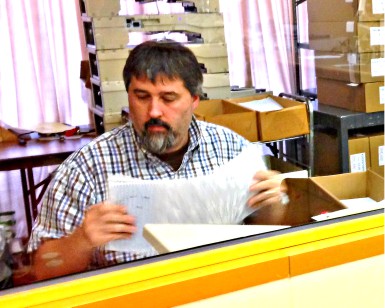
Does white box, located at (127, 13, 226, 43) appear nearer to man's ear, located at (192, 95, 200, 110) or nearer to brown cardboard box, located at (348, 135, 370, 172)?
man's ear, located at (192, 95, 200, 110)

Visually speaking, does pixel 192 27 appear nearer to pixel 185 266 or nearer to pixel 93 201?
pixel 93 201

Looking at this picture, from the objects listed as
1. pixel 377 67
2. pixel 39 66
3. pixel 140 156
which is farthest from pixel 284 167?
pixel 377 67

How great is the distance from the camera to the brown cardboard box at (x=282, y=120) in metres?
1.84

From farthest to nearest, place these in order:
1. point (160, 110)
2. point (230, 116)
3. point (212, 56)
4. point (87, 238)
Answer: point (230, 116), point (212, 56), point (160, 110), point (87, 238)

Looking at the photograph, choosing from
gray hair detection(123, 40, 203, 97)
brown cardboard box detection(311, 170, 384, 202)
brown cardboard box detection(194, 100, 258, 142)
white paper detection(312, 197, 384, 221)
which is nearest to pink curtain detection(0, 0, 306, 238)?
brown cardboard box detection(194, 100, 258, 142)

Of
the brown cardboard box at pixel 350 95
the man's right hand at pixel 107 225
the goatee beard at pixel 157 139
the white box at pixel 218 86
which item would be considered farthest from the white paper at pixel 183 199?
the brown cardboard box at pixel 350 95

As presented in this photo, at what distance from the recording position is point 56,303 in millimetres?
850

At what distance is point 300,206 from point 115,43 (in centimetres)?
63

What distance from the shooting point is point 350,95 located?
2.40 m

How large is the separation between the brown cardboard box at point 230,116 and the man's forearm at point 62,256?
19.9 inches

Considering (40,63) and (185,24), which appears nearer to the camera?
(185,24)

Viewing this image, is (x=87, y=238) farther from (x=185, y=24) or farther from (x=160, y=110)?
(x=185, y=24)

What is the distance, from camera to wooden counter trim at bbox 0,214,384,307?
0.86m

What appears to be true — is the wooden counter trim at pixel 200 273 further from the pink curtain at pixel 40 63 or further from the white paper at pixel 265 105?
the white paper at pixel 265 105
